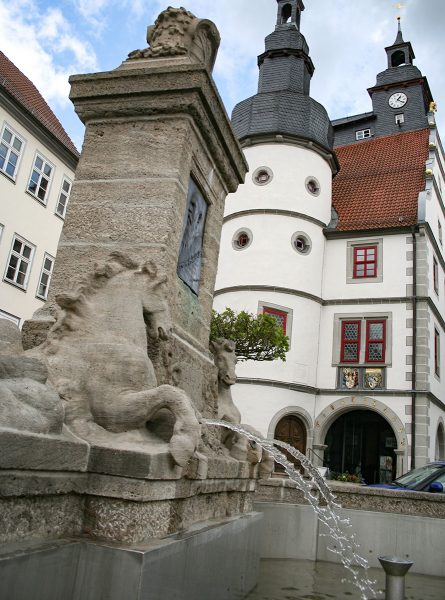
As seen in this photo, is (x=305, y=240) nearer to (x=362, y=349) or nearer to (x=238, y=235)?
(x=238, y=235)

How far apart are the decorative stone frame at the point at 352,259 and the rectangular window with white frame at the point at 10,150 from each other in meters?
13.3

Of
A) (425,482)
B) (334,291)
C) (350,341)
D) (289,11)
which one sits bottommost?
(425,482)

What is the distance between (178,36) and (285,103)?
22553 mm

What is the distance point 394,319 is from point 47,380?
68.6 feet

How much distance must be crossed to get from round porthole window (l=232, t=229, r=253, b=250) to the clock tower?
1563 cm

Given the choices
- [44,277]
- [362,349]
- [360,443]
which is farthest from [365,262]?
[44,277]

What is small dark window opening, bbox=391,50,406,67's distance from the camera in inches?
1609

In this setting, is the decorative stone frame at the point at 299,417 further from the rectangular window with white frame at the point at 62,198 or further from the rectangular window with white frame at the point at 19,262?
the rectangular window with white frame at the point at 62,198

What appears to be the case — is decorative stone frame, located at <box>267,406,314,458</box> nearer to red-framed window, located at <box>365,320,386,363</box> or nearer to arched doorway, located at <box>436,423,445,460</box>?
red-framed window, located at <box>365,320,386,363</box>

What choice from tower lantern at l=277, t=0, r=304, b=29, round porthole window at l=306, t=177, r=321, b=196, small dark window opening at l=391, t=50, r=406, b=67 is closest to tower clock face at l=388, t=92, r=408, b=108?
small dark window opening at l=391, t=50, r=406, b=67

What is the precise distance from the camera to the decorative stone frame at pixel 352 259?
23406 mm

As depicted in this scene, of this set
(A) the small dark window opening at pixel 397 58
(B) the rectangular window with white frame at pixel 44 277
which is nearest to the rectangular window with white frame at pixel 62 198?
(B) the rectangular window with white frame at pixel 44 277

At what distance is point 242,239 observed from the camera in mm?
24047

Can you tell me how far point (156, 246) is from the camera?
4102 mm
